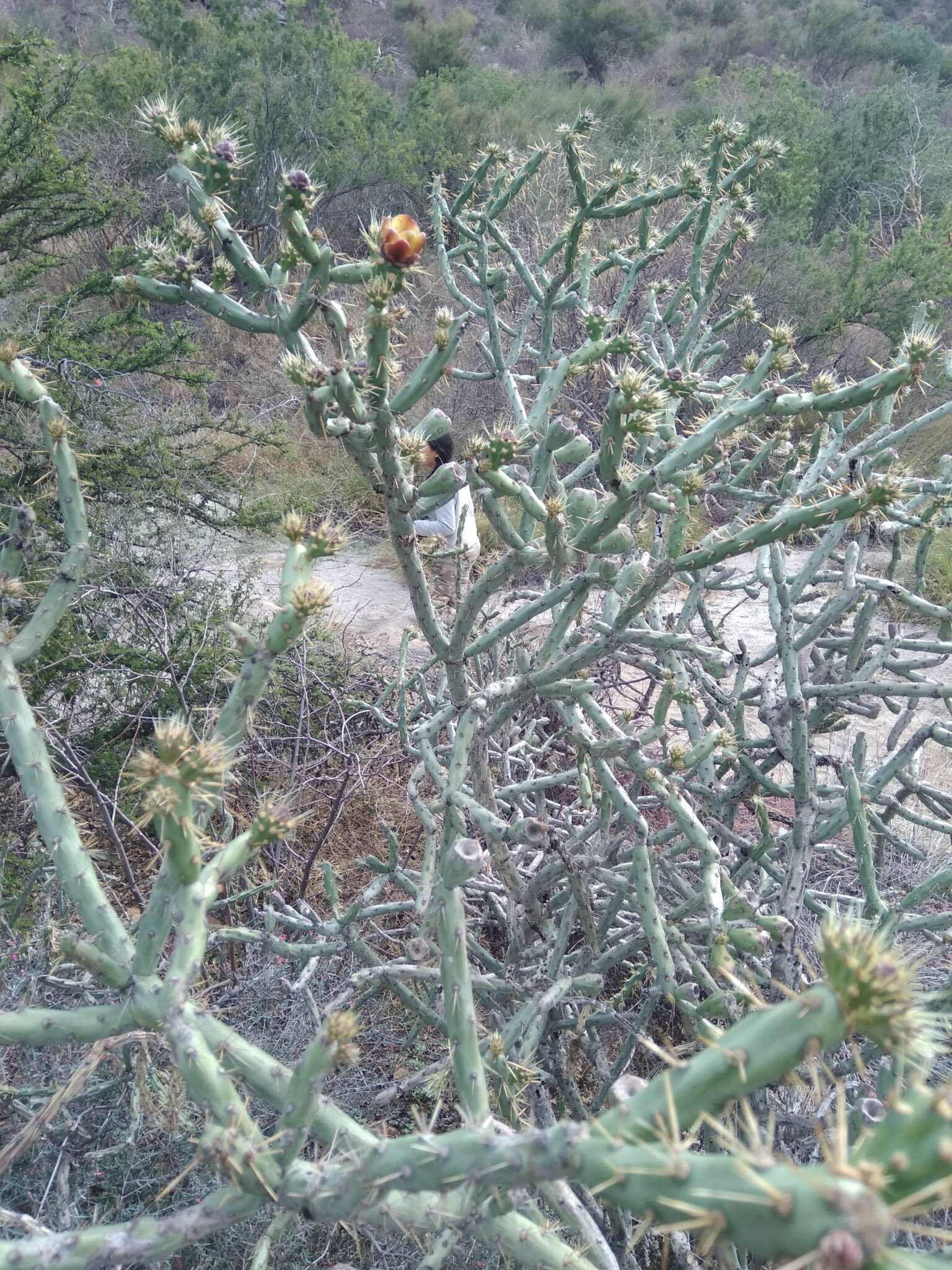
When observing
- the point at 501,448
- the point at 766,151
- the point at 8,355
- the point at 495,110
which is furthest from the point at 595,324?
the point at 495,110

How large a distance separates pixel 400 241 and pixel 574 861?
153 centimetres

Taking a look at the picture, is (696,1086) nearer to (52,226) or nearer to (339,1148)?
(339,1148)

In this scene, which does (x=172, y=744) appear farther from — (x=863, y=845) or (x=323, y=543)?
(x=863, y=845)

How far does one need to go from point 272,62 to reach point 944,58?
60.2ft

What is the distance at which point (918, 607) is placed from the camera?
2.39 m

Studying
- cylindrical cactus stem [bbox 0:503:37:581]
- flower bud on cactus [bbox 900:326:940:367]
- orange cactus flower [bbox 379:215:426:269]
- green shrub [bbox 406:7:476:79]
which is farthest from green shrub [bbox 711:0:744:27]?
cylindrical cactus stem [bbox 0:503:37:581]

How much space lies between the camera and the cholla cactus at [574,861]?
0.88 metres

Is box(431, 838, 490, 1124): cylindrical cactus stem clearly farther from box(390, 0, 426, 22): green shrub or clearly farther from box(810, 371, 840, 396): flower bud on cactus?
box(390, 0, 426, 22): green shrub

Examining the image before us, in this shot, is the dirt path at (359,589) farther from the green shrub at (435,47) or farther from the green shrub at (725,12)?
the green shrub at (725,12)

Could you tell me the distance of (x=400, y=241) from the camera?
1.52 m

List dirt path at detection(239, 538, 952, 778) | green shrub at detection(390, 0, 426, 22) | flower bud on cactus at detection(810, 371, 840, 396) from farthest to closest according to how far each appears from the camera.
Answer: green shrub at detection(390, 0, 426, 22)
dirt path at detection(239, 538, 952, 778)
flower bud on cactus at detection(810, 371, 840, 396)

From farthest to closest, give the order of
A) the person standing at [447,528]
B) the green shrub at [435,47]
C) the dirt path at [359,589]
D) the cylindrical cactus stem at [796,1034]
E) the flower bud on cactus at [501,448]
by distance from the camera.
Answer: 1. the green shrub at [435,47]
2. the dirt path at [359,589]
3. the person standing at [447,528]
4. the flower bud on cactus at [501,448]
5. the cylindrical cactus stem at [796,1034]

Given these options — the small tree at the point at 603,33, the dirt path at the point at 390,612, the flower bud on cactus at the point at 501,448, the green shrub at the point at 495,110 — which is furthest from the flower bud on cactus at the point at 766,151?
the small tree at the point at 603,33

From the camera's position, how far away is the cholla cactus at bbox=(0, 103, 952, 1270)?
2.88ft
